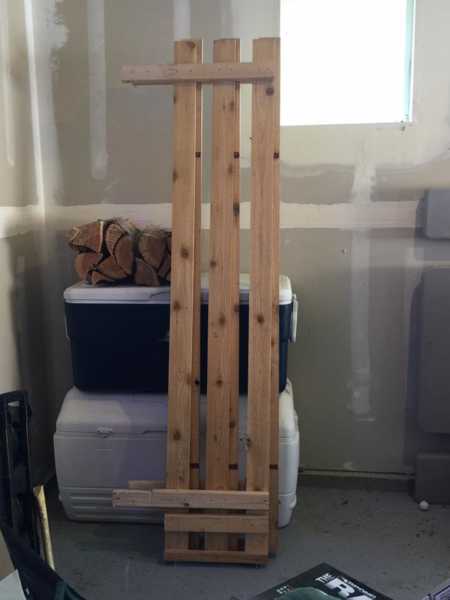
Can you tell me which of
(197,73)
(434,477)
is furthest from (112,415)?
(434,477)

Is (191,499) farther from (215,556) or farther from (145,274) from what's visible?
(145,274)

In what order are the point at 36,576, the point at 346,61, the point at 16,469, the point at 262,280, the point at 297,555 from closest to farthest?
the point at 36,576
the point at 16,469
the point at 262,280
the point at 297,555
the point at 346,61

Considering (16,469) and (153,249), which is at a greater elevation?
(153,249)

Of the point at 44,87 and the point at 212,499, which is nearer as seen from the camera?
the point at 212,499

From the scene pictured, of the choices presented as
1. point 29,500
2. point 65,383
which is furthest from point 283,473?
point 65,383

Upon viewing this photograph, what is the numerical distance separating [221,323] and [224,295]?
98 millimetres

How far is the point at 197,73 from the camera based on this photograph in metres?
1.93

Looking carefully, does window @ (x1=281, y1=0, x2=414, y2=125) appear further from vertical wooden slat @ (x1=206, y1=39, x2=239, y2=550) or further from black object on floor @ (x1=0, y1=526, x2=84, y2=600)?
black object on floor @ (x1=0, y1=526, x2=84, y2=600)

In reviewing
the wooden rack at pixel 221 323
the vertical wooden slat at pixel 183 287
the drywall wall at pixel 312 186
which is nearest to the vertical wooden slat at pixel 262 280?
the wooden rack at pixel 221 323

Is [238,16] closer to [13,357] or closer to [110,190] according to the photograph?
[110,190]

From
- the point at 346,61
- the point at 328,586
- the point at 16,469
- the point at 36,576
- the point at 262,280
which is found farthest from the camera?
the point at 346,61

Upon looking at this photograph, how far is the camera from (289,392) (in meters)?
2.31

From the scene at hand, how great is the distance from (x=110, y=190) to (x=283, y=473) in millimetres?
1372

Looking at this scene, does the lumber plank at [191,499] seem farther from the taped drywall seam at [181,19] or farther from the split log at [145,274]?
the taped drywall seam at [181,19]
